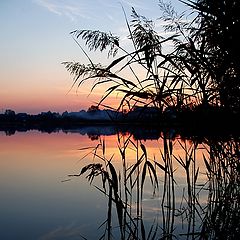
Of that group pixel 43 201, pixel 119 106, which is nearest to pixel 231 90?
pixel 119 106

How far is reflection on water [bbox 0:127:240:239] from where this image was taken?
384cm

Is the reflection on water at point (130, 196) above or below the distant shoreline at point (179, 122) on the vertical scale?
below

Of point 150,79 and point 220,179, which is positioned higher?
point 150,79

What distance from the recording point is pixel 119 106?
3617mm

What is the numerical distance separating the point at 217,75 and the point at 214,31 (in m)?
0.38

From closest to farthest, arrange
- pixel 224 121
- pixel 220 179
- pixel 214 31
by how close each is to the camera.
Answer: pixel 214 31
pixel 224 121
pixel 220 179

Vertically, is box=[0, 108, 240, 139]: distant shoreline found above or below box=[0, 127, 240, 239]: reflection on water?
above

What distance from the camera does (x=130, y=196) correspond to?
13.7 ft

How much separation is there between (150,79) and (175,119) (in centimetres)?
46

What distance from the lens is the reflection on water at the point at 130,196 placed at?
3.84m

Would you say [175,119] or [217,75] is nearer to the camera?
[217,75]

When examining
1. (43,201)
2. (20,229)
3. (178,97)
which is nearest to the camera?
(178,97)

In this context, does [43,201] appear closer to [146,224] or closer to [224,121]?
[146,224]

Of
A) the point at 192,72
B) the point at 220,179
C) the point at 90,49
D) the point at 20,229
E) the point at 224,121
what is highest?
the point at 90,49
